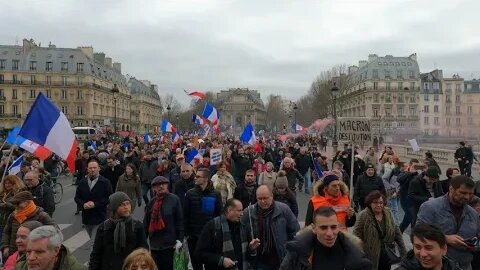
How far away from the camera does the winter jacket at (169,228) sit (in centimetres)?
592

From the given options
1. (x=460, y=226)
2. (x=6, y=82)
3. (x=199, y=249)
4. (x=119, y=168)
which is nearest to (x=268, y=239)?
(x=199, y=249)

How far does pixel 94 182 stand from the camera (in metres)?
7.69

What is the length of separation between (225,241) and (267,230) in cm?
44

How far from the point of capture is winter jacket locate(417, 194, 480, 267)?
14.5 ft

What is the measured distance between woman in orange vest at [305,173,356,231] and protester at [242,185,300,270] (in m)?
0.73

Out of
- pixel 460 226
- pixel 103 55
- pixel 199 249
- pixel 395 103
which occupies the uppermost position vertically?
pixel 103 55

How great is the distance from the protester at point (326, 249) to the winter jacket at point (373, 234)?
136 cm

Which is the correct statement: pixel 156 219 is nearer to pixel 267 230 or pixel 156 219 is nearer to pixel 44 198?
pixel 267 230

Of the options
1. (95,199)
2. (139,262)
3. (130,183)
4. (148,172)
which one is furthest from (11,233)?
(148,172)

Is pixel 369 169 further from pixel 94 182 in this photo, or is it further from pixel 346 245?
pixel 346 245

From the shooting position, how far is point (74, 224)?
36.3 ft

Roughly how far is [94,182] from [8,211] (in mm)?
1890

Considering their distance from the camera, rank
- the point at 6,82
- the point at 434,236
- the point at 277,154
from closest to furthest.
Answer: the point at 434,236 → the point at 277,154 → the point at 6,82

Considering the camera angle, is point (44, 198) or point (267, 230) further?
point (44, 198)
